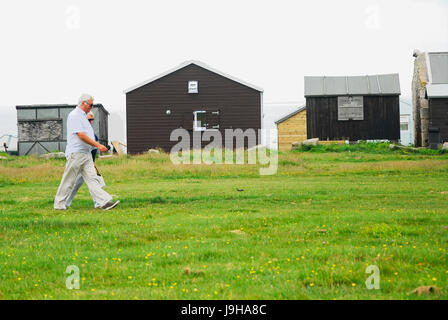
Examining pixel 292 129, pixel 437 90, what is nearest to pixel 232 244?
pixel 437 90

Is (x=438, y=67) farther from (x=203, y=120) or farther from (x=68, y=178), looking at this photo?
(x=68, y=178)

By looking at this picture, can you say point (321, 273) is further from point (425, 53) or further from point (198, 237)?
point (425, 53)

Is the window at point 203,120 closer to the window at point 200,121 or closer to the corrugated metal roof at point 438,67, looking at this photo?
the window at point 200,121

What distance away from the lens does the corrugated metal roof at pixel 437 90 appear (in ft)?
128

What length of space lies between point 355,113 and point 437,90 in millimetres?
5859

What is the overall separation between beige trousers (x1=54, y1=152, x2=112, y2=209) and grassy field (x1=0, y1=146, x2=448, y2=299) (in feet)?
1.50

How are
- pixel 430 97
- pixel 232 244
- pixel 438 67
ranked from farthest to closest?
pixel 438 67, pixel 430 97, pixel 232 244

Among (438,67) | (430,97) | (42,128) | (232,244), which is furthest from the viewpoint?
(438,67)

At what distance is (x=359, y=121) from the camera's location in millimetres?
41500

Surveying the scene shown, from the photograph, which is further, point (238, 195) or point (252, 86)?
point (252, 86)

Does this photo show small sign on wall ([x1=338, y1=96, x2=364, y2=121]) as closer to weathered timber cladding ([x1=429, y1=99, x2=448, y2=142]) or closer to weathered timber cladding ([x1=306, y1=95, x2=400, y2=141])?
weathered timber cladding ([x1=306, y1=95, x2=400, y2=141])
